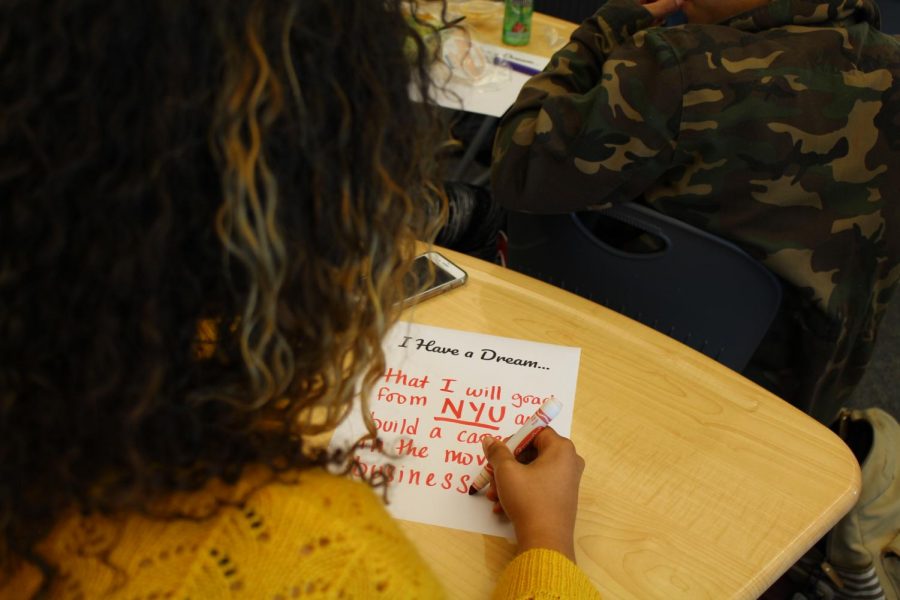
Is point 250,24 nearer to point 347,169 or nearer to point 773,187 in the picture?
point 347,169

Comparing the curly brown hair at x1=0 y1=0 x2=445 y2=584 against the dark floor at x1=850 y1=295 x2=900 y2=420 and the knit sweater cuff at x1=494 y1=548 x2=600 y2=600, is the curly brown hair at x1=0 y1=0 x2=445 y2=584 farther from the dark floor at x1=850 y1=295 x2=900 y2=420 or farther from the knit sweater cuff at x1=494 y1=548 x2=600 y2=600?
the dark floor at x1=850 y1=295 x2=900 y2=420

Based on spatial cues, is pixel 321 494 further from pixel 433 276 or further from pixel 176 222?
pixel 433 276

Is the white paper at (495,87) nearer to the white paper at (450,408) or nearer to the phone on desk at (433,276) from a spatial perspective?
the phone on desk at (433,276)

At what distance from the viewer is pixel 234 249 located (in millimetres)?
422

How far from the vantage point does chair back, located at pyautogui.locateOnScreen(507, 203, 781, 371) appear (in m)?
1.04

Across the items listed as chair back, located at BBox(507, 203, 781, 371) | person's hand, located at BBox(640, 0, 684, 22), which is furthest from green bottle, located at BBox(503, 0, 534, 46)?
chair back, located at BBox(507, 203, 781, 371)

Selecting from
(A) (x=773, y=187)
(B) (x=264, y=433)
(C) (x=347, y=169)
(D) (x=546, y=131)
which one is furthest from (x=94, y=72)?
(A) (x=773, y=187)

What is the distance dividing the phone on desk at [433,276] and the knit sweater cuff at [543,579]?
39 centimetres

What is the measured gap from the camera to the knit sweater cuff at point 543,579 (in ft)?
1.98

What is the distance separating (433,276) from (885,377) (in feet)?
4.81

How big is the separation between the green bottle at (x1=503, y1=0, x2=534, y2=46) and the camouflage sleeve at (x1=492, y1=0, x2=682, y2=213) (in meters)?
0.59

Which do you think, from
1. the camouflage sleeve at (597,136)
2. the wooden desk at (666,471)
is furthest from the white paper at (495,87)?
the wooden desk at (666,471)

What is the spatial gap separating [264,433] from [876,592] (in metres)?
1.10

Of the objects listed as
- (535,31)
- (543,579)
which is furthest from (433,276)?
(535,31)
